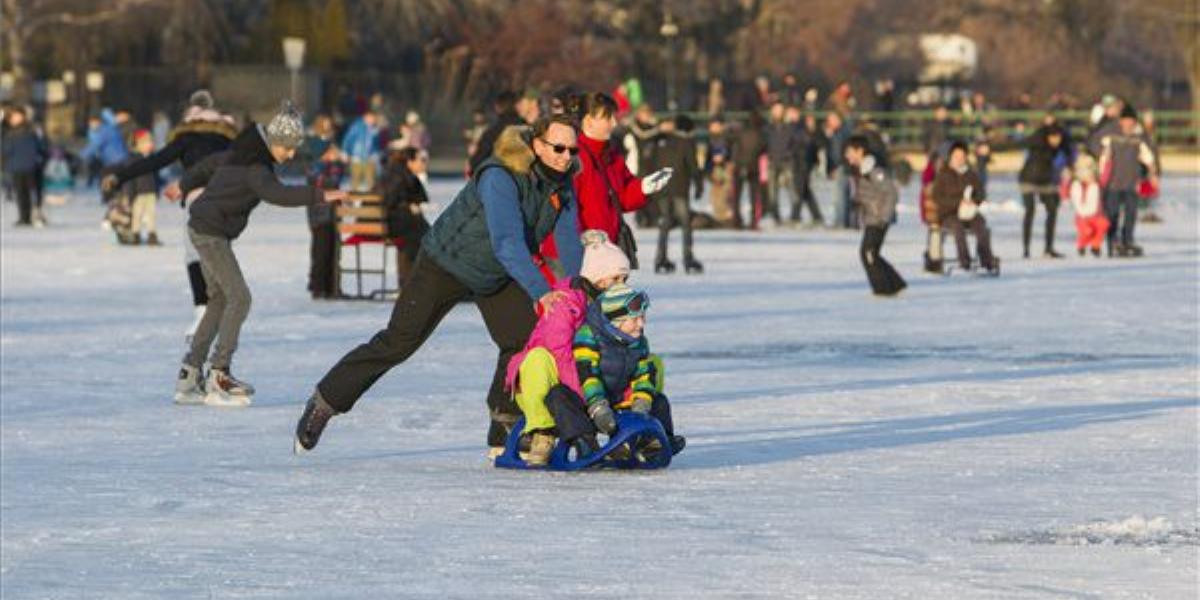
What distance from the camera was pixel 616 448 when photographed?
10.8 m

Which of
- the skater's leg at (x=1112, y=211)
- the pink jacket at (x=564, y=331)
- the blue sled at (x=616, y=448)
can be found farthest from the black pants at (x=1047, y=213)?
the pink jacket at (x=564, y=331)

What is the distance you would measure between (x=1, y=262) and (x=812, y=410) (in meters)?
14.4

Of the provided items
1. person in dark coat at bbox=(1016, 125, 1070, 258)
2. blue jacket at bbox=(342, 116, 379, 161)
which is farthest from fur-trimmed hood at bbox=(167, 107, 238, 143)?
blue jacket at bbox=(342, 116, 379, 161)

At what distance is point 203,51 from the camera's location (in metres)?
70.9

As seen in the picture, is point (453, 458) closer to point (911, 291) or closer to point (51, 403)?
point (51, 403)

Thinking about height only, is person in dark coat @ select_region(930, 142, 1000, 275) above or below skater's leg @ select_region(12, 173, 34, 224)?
above

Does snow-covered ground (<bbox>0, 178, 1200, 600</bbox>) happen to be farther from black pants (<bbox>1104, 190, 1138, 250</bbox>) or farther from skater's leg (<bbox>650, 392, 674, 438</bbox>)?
black pants (<bbox>1104, 190, 1138, 250</bbox>)

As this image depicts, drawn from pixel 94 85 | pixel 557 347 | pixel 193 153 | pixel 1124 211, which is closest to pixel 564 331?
pixel 557 347

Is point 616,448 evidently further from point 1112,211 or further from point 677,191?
point 1112,211

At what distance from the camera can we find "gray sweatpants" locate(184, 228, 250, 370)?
13859mm

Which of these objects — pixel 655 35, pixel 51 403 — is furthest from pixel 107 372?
pixel 655 35

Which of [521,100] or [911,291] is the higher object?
[521,100]

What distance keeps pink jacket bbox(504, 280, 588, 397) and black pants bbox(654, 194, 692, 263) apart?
14.2 m

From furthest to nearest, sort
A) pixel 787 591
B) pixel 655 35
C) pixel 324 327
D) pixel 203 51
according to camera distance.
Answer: pixel 655 35, pixel 203 51, pixel 324 327, pixel 787 591
